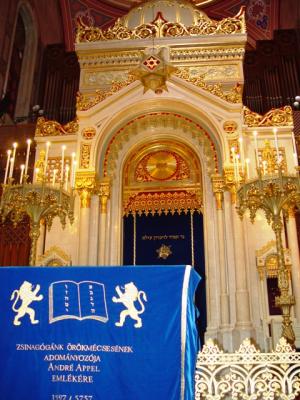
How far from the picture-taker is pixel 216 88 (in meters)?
7.83

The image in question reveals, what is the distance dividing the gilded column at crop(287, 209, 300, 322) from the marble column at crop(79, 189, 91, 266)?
329 centimetres

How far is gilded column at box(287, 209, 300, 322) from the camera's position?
6.53 m

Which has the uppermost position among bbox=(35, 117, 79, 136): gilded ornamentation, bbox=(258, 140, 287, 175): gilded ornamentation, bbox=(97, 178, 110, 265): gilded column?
bbox=(35, 117, 79, 136): gilded ornamentation

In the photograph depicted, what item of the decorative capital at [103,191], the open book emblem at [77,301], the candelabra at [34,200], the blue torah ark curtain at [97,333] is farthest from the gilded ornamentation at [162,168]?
the open book emblem at [77,301]

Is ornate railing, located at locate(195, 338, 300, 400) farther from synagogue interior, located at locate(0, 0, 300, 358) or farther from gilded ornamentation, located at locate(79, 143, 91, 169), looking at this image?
gilded ornamentation, located at locate(79, 143, 91, 169)

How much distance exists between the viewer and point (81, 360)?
9.58ft

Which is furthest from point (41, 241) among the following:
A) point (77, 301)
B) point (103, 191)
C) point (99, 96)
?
point (77, 301)

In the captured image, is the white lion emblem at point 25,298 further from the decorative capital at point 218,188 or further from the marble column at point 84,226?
the decorative capital at point 218,188

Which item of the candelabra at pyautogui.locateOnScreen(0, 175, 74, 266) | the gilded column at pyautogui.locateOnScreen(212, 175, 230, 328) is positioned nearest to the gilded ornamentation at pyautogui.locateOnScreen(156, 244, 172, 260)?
the gilded column at pyautogui.locateOnScreen(212, 175, 230, 328)

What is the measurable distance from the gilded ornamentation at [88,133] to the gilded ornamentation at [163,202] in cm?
134

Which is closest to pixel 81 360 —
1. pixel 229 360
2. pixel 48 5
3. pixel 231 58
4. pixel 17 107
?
pixel 229 360

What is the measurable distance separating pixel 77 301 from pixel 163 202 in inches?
196

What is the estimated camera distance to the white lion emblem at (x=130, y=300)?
3.00 meters

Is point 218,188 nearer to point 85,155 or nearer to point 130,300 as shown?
point 85,155
